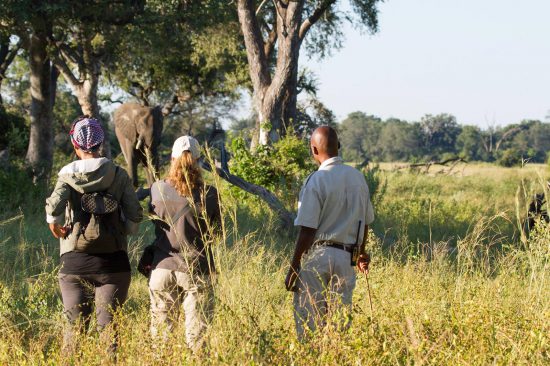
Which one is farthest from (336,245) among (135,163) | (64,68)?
(64,68)

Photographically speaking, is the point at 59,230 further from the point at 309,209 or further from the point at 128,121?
the point at 128,121

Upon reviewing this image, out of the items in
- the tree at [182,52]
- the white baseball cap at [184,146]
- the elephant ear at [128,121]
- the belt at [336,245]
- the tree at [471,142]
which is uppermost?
the tree at [182,52]

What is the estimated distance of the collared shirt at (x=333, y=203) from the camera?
504cm

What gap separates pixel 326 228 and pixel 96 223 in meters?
1.38

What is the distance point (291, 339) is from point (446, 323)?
1.07 m

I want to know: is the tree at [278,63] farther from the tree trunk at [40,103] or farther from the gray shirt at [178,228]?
the gray shirt at [178,228]

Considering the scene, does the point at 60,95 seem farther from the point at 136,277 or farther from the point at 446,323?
the point at 446,323

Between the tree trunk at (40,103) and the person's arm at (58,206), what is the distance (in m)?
15.9

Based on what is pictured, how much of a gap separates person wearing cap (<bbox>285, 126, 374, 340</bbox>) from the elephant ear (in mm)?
12738

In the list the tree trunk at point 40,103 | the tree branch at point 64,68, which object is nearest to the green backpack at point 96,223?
the tree trunk at point 40,103

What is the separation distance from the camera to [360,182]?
5.20m

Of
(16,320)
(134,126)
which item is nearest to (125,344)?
(16,320)

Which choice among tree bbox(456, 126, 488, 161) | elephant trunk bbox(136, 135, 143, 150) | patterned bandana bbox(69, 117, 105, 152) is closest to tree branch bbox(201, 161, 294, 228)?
elephant trunk bbox(136, 135, 143, 150)

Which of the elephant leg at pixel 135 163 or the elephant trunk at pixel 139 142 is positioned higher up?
the elephant trunk at pixel 139 142
